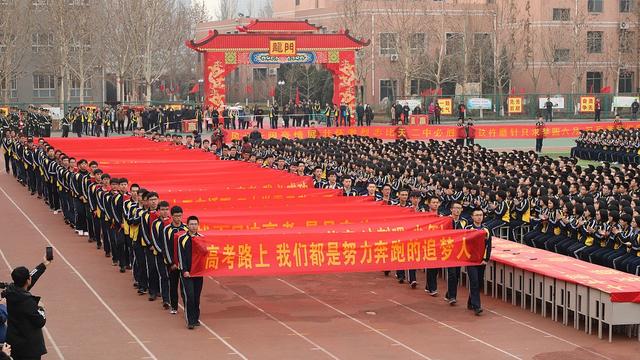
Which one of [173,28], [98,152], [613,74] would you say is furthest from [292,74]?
[98,152]

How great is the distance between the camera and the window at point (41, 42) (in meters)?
68.1

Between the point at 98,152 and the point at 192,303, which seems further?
the point at 98,152

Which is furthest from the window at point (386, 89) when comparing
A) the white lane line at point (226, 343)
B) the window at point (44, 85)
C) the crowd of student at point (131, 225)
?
the white lane line at point (226, 343)

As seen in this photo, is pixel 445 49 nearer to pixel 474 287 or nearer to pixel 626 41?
pixel 626 41

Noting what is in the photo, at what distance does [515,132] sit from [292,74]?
2674 cm

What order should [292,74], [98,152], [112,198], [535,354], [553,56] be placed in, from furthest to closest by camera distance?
[292,74], [553,56], [98,152], [112,198], [535,354]

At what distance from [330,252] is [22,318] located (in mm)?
5394

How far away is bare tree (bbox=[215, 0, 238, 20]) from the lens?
4269 inches

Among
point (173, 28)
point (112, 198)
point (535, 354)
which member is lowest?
point (535, 354)

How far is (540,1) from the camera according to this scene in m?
67.6

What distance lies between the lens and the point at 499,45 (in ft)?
214

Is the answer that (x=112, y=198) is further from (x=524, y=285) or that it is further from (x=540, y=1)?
(x=540, y=1)

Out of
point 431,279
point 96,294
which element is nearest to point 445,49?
point 431,279

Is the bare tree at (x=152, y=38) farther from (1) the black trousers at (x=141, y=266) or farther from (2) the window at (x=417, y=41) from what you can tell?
(1) the black trousers at (x=141, y=266)
